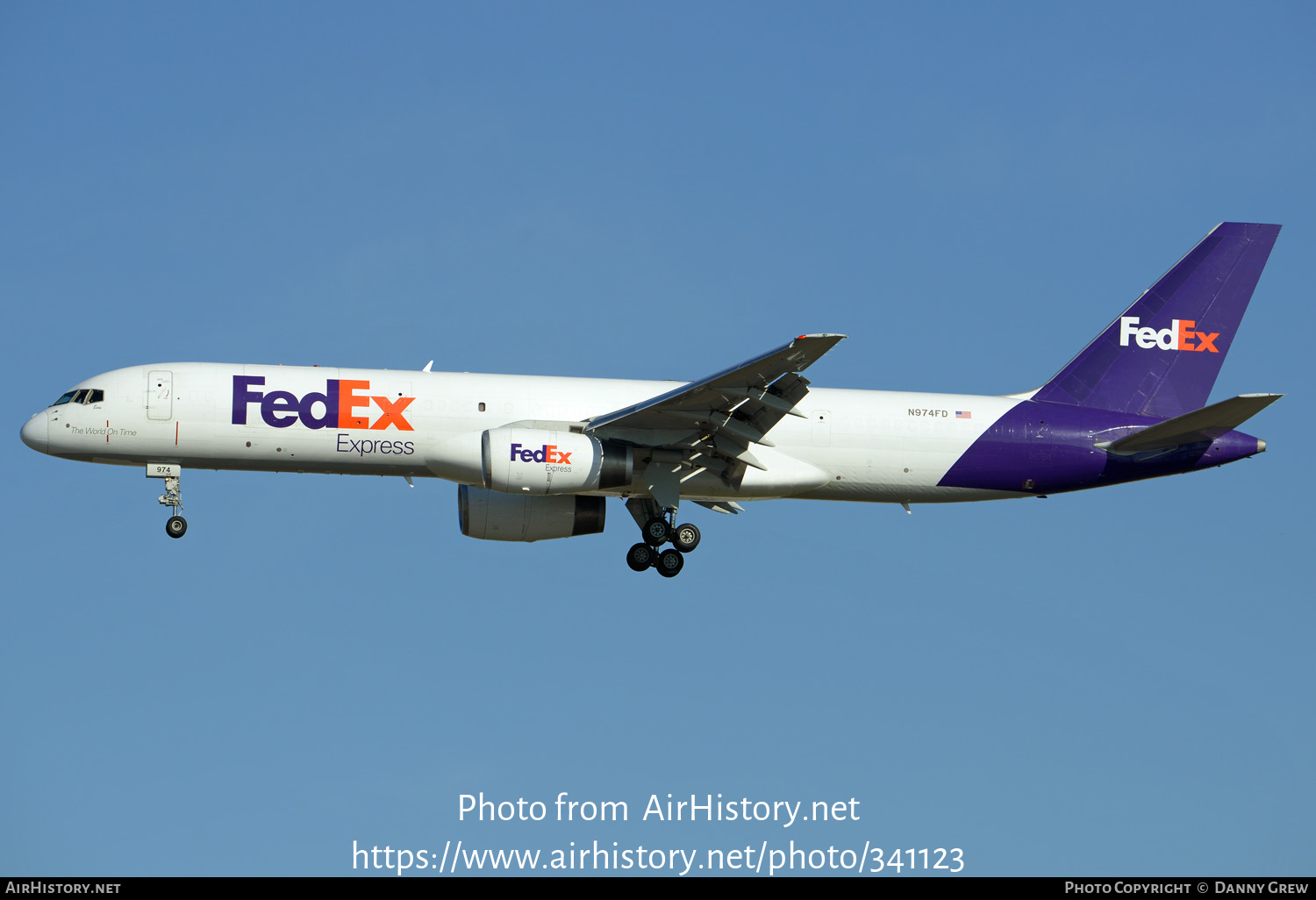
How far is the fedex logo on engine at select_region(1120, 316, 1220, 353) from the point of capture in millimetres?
37438

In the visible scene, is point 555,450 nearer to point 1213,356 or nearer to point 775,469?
point 775,469

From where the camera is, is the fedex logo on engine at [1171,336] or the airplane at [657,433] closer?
the airplane at [657,433]

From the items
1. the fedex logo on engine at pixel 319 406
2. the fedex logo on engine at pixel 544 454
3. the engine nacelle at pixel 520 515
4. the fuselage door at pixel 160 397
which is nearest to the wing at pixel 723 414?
the fedex logo on engine at pixel 544 454

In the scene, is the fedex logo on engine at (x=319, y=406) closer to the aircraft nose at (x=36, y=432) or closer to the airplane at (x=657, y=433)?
the airplane at (x=657, y=433)

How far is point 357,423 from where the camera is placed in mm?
33125

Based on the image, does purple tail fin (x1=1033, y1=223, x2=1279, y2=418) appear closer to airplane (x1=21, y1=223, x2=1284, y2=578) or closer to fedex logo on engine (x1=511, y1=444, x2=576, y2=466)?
airplane (x1=21, y1=223, x2=1284, y2=578)

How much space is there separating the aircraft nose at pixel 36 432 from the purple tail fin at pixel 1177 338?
24.1m

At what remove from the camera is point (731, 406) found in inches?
1256

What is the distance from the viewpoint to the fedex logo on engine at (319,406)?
33062 mm

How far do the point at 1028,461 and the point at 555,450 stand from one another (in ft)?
39.2
